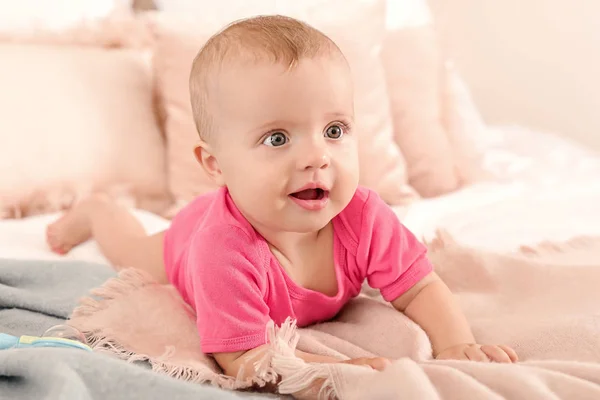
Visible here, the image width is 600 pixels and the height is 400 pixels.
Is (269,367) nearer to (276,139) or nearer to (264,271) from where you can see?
(264,271)

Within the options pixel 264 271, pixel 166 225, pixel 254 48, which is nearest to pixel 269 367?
pixel 264 271

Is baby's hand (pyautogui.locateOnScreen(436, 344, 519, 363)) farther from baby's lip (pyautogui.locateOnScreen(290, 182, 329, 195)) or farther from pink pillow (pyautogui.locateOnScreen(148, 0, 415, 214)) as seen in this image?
pink pillow (pyautogui.locateOnScreen(148, 0, 415, 214))

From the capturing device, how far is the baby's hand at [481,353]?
0.81m

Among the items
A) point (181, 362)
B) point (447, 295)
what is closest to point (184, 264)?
point (181, 362)

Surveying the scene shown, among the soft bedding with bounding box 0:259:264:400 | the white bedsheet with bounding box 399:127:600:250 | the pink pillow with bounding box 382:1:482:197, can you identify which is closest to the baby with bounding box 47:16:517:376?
the soft bedding with bounding box 0:259:264:400

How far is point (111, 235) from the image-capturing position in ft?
→ 4.27

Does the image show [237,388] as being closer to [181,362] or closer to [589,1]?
[181,362]

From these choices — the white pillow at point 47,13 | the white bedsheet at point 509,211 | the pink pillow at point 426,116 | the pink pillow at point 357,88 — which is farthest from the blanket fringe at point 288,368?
the white pillow at point 47,13

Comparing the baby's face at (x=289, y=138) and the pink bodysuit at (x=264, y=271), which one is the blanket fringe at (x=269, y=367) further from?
the baby's face at (x=289, y=138)

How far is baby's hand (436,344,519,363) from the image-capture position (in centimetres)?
81

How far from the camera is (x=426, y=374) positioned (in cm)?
70

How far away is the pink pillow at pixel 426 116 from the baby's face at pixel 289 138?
94cm

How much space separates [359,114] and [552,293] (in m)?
0.75

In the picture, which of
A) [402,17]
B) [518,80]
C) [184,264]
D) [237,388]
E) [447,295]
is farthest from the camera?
[518,80]
